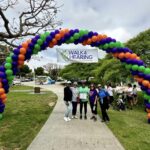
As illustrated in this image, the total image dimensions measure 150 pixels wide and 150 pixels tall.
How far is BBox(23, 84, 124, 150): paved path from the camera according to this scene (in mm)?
10633

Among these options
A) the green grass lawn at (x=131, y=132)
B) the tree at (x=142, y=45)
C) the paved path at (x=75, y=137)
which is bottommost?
the green grass lawn at (x=131, y=132)

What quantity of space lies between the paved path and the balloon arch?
72.9 inches

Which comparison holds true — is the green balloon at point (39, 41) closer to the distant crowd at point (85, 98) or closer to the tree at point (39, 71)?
the distant crowd at point (85, 98)

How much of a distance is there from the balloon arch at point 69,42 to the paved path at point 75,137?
1850 mm


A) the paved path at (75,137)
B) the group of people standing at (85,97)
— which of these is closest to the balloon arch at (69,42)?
the paved path at (75,137)

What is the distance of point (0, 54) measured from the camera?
55.3 ft

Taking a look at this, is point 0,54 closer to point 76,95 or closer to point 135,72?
point 76,95

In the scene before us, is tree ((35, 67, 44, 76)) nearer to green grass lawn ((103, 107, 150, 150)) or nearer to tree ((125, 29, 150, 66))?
tree ((125, 29, 150, 66))

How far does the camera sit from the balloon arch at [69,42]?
11609 millimetres

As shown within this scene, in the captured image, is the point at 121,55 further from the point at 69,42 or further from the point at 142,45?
the point at 142,45

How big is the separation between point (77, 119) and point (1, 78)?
21.1 ft

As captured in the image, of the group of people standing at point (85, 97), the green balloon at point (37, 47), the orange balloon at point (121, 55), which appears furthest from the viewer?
the group of people standing at point (85, 97)

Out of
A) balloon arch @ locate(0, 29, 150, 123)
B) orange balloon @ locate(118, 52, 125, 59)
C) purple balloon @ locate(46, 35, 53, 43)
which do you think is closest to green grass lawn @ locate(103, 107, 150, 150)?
balloon arch @ locate(0, 29, 150, 123)

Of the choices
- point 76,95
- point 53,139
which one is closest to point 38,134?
point 53,139
